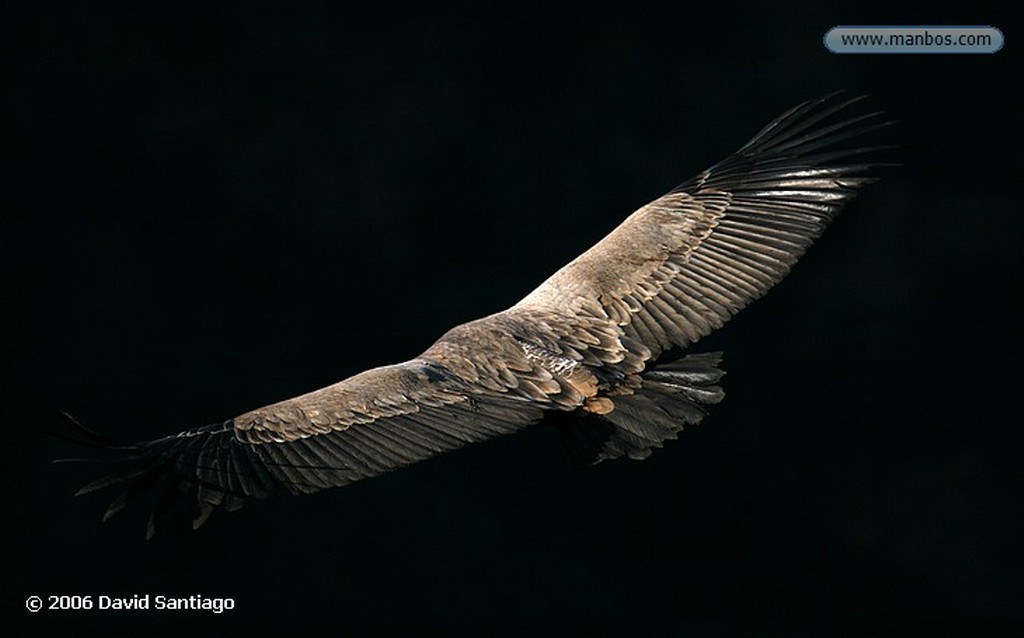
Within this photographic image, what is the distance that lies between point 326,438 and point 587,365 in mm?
1354

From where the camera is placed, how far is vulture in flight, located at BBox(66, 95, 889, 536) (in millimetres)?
8305

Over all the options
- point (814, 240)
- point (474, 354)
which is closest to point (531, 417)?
point (474, 354)

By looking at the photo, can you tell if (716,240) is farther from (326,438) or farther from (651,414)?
(326,438)

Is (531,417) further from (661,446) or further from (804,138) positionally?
(804,138)

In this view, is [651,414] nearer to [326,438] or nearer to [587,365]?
[587,365]

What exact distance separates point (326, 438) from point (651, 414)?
1.54m

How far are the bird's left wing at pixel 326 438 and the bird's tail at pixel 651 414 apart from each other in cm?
28

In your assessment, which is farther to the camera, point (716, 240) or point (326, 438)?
point (716, 240)

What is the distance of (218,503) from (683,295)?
2.69 m

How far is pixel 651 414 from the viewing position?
8727 mm

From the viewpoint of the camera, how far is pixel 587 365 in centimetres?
893

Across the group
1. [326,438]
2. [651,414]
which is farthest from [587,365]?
[326,438]

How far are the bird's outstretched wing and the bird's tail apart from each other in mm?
354

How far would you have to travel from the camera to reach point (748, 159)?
1008 centimetres
